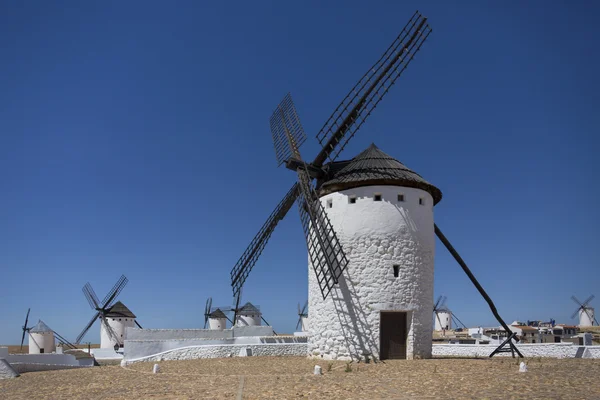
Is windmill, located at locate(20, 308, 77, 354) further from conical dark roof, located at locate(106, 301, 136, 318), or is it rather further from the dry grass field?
the dry grass field

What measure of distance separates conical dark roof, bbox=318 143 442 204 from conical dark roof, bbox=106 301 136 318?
96.0 feet

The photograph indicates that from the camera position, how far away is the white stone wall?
627 inches

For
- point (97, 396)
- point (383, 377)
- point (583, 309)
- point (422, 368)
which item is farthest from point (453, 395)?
point (583, 309)

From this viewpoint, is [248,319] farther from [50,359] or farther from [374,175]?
[374,175]

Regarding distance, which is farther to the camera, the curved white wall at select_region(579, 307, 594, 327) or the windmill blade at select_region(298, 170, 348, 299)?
the curved white wall at select_region(579, 307, 594, 327)

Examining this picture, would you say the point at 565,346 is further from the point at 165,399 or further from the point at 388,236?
the point at 165,399

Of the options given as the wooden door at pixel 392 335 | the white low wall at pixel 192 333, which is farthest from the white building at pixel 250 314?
the wooden door at pixel 392 335

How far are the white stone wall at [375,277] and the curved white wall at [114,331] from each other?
28142mm

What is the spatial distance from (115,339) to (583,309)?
54915 millimetres

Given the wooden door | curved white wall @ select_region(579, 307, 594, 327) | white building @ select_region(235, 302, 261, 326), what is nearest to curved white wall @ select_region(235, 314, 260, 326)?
white building @ select_region(235, 302, 261, 326)

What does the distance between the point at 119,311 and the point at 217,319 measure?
8.53 meters

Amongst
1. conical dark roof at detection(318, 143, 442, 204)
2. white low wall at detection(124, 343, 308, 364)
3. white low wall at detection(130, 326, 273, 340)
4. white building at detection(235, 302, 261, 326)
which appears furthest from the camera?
white building at detection(235, 302, 261, 326)

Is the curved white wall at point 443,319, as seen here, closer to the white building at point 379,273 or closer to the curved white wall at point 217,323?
the curved white wall at point 217,323

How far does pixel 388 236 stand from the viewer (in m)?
16.3
